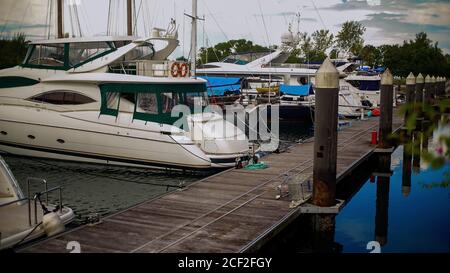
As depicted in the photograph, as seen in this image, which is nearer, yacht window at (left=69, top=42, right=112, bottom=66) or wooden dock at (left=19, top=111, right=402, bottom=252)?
wooden dock at (left=19, top=111, right=402, bottom=252)

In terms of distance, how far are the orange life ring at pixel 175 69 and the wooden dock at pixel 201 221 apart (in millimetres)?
4892

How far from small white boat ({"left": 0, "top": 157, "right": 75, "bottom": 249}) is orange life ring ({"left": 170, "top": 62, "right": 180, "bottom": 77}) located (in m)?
8.05

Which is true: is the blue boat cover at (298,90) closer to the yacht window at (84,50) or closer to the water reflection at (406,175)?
the water reflection at (406,175)

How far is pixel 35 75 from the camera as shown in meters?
17.8

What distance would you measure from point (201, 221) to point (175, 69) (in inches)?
336

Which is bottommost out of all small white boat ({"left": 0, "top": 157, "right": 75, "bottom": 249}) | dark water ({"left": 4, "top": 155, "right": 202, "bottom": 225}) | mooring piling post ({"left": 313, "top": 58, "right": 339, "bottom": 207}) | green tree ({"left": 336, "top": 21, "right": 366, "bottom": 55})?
dark water ({"left": 4, "top": 155, "right": 202, "bottom": 225})

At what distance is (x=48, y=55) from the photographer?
1811cm

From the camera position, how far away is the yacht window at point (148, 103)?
15023 mm

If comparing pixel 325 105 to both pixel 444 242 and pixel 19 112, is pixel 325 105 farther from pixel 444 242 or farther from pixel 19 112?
pixel 19 112

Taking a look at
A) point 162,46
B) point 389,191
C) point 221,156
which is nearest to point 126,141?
point 221,156

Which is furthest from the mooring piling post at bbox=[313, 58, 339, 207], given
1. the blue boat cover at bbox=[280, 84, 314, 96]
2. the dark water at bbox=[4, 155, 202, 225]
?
the blue boat cover at bbox=[280, 84, 314, 96]

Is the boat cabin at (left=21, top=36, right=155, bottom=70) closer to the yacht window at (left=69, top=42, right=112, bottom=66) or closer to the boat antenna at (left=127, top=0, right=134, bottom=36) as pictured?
the yacht window at (left=69, top=42, right=112, bottom=66)

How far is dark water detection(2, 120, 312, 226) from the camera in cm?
1216

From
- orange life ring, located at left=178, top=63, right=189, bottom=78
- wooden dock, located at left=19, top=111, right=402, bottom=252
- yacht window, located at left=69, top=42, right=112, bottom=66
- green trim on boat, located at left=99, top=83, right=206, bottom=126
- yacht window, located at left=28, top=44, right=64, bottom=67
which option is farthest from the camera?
yacht window, located at left=28, top=44, right=64, bottom=67
